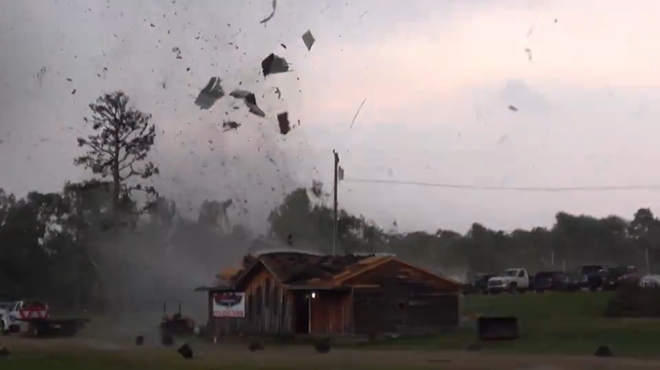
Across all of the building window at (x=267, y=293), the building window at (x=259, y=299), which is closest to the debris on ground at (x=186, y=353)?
the building window at (x=267, y=293)

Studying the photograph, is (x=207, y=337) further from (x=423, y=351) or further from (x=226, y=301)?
(x=423, y=351)

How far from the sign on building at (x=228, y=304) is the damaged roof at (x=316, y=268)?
95cm

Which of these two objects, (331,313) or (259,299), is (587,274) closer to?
(259,299)

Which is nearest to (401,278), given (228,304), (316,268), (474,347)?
(316,268)

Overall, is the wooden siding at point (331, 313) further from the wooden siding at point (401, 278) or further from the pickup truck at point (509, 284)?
the pickup truck at point (509, 284)

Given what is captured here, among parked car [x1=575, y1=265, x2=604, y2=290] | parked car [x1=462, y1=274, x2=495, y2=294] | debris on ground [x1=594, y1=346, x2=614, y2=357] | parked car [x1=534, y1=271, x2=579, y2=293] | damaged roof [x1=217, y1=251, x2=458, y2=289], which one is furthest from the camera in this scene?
parked car [x1=462, y1=274, x2=495, y2=294]

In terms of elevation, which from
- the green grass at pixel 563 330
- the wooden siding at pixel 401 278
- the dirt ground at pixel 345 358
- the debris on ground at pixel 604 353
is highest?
the wooden siding at pixel 401 278

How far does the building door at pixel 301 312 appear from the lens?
6103 centimetres

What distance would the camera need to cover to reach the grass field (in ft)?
126

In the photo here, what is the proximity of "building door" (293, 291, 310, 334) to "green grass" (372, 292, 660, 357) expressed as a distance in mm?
6922

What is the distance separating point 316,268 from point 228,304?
22.5 ft

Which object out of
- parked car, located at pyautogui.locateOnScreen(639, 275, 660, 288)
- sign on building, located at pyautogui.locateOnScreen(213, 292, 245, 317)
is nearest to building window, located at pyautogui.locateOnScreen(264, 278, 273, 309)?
sign on building, located at pyautogui.locateOnScreen(213, 292, 245, 317)

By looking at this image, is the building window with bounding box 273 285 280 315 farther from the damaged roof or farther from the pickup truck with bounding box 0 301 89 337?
the pickup truck with bounding box 0 301 89 337

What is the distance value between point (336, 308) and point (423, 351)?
12645mm
